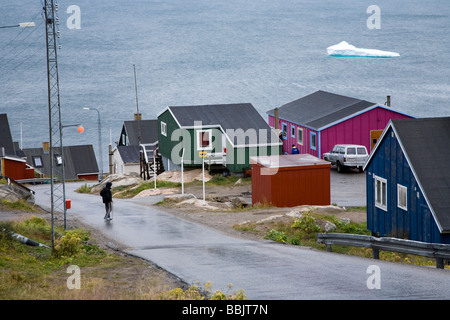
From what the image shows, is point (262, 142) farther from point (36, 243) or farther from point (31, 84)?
point (31, 84)

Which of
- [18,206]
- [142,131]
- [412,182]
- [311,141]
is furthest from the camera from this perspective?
[142,131]

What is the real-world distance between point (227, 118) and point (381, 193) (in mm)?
22658

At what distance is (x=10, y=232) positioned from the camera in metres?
17.1

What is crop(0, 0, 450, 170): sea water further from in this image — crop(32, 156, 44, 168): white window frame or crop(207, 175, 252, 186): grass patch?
crop(207, 175, 252, 186): grass patch

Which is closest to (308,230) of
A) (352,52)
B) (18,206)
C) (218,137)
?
(18,206)

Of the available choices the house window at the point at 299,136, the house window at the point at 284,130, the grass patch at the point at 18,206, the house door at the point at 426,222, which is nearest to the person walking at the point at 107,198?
the grass patch at the point at 18,206

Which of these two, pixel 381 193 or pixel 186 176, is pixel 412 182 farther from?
pixel 186 176

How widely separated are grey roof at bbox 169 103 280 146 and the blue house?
1988 cm

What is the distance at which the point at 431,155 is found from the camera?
2250 cm

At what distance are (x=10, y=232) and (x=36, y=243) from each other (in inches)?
41.4

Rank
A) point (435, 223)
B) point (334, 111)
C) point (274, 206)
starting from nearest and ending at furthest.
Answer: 1. point (435, 223)
2. point (274, 206)
3. point (334, 111)

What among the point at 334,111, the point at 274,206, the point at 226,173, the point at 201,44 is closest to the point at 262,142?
the point at 226,173

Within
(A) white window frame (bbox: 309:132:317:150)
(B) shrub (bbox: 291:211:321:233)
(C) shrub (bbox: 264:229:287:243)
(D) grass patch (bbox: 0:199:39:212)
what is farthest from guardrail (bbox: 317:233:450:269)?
(A) white window frame (bbox: 309:132:317:150)
